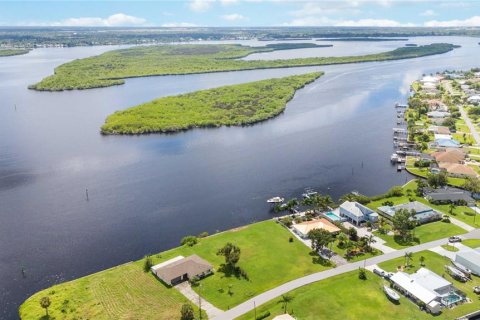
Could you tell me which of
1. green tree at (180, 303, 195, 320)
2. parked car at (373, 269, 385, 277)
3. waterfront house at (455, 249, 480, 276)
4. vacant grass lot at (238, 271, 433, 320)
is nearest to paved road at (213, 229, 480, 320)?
vacant grass lot at (238, 271, 433, 320)

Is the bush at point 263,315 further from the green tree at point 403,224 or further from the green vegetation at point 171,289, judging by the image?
the green tree at point 403,224

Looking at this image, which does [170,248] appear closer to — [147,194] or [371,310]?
[147,194]

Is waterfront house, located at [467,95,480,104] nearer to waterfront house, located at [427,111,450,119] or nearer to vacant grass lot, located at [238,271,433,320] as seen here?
waterfront house, located at [427,111,450,119]

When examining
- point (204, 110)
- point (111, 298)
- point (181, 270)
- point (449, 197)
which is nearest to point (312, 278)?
point (181, 270)

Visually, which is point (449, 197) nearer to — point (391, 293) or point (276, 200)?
A: point (276, 200)

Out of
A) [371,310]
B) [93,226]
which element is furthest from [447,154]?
[93,226]
